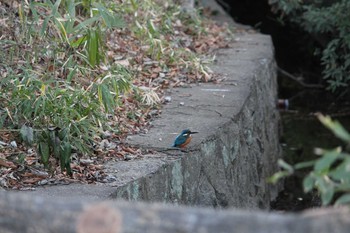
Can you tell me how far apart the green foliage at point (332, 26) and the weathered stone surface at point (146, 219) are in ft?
24.9

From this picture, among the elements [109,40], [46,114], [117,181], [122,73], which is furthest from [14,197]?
[109,40]

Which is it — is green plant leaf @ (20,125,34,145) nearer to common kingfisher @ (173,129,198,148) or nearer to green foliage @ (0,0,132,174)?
green foliage @ (0,0,132,174)

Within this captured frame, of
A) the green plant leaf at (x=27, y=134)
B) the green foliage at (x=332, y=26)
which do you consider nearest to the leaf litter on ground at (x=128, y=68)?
the green plant leaf at (x=27, y=134)

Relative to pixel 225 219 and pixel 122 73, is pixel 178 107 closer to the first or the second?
pixel 122 73

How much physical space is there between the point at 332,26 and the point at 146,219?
8497 mm

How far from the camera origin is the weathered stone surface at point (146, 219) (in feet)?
5.57

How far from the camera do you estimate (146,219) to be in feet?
5.80

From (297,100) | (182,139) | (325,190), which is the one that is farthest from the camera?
(297,100)

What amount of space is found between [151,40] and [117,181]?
315 cm

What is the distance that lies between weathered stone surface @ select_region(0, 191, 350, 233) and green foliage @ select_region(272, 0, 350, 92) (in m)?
7.59

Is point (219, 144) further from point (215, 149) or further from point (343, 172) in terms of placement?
point (343, 172)

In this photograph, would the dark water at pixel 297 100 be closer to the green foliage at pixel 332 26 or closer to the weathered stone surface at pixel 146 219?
the green foliage at pixel 332 26

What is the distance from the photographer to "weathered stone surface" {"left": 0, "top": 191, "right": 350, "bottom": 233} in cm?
170

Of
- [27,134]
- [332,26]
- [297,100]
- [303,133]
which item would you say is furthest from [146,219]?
[297,100]
